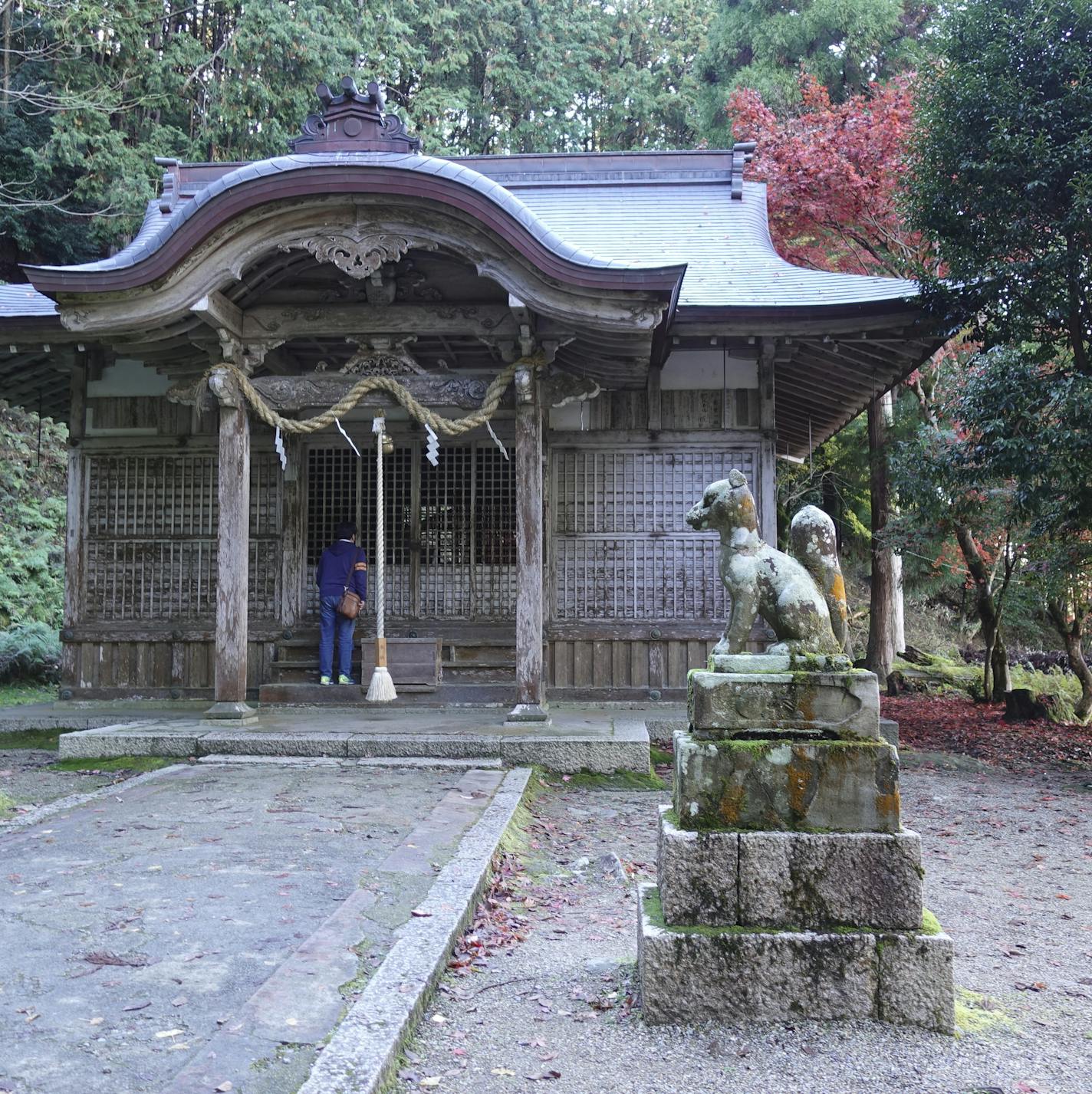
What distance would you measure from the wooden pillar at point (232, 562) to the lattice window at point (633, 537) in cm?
333

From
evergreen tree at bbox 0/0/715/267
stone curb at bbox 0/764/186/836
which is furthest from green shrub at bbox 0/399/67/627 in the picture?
stone curb at bbox 0/764/186/836

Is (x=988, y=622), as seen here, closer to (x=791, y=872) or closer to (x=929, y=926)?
(x=929, y=926)

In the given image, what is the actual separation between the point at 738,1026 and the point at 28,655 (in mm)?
14412

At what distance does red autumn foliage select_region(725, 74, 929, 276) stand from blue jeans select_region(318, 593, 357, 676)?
30.5ft

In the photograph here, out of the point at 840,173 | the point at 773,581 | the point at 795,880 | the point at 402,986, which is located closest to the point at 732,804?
the point at 795,880

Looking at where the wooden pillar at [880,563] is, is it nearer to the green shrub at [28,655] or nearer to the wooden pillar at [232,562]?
the wooden pillar at [232,562]

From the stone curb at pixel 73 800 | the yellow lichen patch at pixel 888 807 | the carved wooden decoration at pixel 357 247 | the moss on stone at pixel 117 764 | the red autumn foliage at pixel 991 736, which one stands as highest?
the carved wooden decoration at pixel 357 247

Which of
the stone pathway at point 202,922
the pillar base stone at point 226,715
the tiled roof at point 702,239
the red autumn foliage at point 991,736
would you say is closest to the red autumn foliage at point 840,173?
the tiled roof at point 702,239

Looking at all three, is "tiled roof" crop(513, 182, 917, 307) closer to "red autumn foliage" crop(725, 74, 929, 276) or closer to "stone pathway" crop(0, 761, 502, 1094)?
"red autumn foliage" crop(725, 74, 929, 276)

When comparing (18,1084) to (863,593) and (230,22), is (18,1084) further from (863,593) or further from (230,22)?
(230,22)

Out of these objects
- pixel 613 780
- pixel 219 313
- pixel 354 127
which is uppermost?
pixel 354 127

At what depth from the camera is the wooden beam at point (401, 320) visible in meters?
8.89

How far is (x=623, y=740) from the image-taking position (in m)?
7.98

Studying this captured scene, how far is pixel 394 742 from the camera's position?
26.4ft
